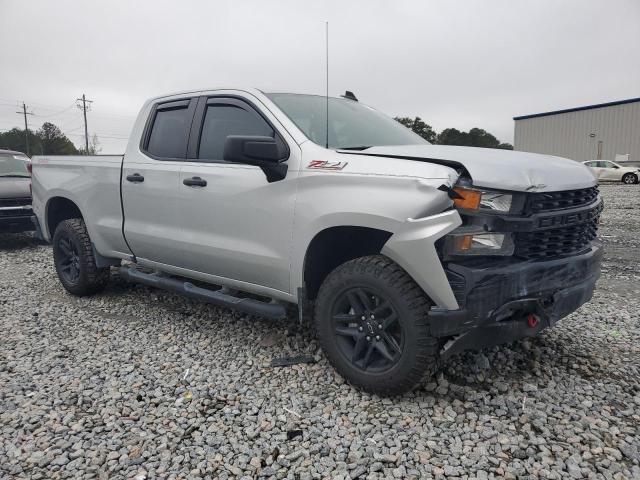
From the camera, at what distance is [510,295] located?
262 cm

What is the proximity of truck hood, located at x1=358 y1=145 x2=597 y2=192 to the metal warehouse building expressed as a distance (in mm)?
36668

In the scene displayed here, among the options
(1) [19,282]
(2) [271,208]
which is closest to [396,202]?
(2) [271,208]

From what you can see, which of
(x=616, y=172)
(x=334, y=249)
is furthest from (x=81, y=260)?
(x=616, y=172)

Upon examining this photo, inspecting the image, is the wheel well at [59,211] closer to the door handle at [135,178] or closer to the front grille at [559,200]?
the door handle at [135,178]

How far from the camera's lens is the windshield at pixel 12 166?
28.3 ft

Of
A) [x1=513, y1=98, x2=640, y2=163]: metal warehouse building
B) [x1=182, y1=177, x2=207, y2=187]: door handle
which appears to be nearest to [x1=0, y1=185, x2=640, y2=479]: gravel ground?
[x1=182, y1=177, x2=207, y2=187]: door handle

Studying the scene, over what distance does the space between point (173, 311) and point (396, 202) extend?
2916mm

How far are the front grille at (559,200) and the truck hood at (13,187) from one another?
27.1 ft

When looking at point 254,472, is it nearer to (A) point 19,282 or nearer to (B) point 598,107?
(A) point 19,282

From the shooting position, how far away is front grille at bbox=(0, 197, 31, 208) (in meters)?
8.18

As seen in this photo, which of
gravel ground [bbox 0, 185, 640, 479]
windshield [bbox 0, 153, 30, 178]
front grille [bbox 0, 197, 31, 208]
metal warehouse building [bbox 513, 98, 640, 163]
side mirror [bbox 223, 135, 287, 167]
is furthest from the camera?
metal warehouse building [bbox 513, 98, 640, 163]

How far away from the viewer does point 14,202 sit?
828 centimetres

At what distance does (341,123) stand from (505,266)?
168cm

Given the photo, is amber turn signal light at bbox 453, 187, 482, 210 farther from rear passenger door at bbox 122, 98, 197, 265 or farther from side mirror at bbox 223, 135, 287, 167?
rear passenger door at bbox 122, 98, 197, 265
